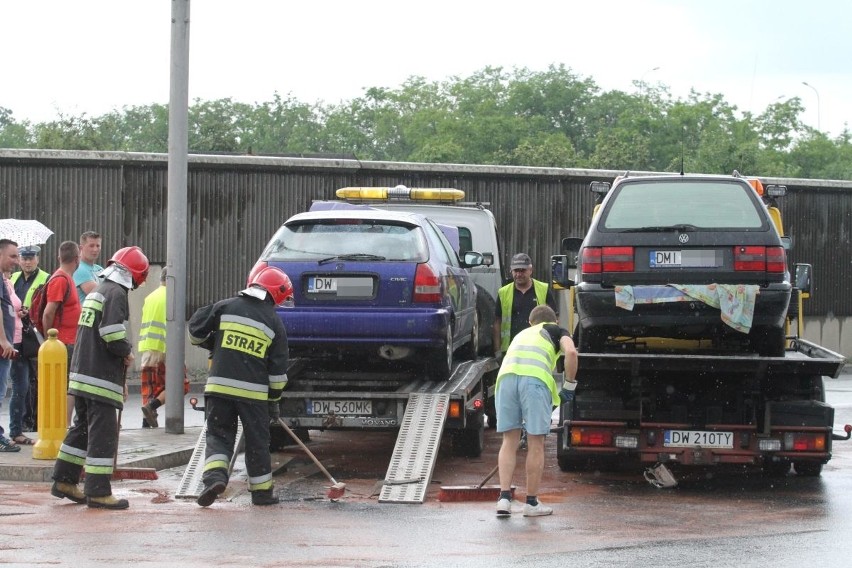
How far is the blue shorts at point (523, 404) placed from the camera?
938 centimetres

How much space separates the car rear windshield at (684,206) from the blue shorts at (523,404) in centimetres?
160

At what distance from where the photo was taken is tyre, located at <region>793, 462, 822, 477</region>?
36.2ft

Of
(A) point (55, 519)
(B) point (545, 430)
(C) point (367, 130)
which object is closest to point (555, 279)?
(B) point (545, 430)

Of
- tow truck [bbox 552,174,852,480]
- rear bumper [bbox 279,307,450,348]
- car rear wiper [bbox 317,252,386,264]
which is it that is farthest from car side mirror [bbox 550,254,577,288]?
car rear wiper [bbox 317,252,386,264]

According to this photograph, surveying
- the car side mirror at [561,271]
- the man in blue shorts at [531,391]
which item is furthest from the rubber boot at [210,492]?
the car side mirror at [561,271]

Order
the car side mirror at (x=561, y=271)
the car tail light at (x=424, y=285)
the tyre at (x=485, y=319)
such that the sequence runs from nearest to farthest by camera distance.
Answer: the car tail light at (x=424, y=285) < the car side mirror at (x=561, y=271) < the tyre at (x=485, y=319)

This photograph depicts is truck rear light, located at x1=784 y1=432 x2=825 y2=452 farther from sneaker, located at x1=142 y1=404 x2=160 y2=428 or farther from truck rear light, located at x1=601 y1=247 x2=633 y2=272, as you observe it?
sneaker, located at x1=142 y1=404 x2=160 y2=428

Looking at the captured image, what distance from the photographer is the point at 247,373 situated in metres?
9.30

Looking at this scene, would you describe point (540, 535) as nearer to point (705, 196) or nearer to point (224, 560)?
point (224, 560)

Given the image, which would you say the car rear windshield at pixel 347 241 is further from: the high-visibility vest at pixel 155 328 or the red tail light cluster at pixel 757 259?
the high-visibility vest at pixel 155 328

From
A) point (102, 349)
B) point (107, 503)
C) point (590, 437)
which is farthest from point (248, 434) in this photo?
point (590, 437)

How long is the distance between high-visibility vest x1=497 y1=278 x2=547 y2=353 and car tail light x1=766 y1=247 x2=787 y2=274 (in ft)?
13.1

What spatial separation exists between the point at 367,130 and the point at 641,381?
90.8 metres

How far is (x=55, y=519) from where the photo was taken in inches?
340
